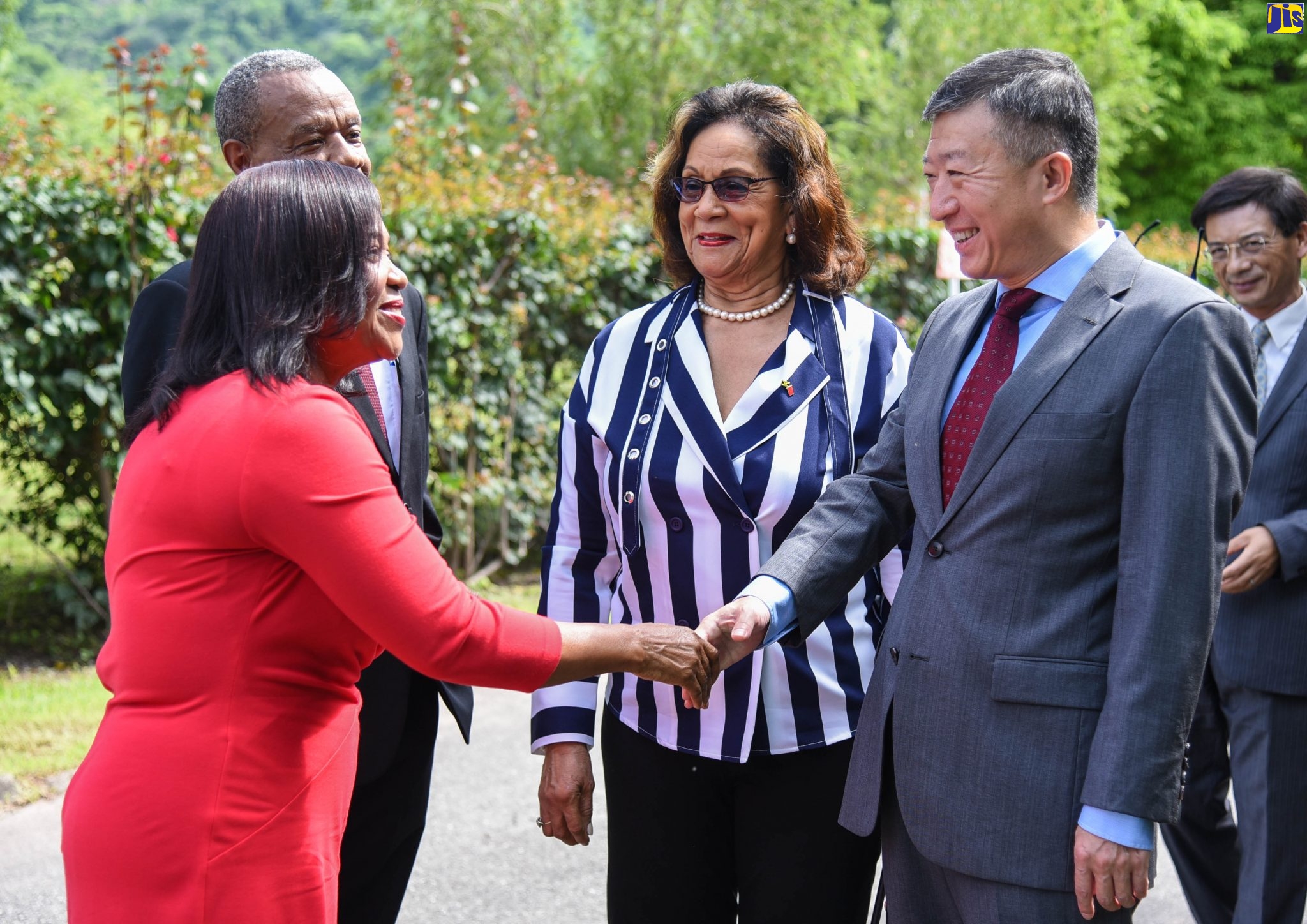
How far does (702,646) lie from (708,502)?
0.34 metres

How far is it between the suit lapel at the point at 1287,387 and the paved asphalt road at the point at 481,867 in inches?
71.1

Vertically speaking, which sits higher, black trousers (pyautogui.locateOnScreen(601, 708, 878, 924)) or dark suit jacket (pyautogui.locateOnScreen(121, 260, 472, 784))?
dark suit jacket (pyautogui.locateOnScreen(121, 260, 472, 784))

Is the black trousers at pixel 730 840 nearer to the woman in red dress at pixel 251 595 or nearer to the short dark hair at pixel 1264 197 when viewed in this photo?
the woman in red dress at pixel 251 595

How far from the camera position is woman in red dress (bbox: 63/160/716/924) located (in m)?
1.84

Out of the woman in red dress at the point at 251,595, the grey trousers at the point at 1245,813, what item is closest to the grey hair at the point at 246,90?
the woman in red dress at the point at 251,595

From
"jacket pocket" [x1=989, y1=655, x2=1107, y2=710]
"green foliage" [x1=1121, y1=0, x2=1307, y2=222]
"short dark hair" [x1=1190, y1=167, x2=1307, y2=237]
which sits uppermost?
"green foliage" [x1=1121, y1=0, x2=1307, y2=222]

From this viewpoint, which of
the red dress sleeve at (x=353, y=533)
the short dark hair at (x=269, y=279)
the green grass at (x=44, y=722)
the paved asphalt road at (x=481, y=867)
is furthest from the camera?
the green grass at (x=44, y=722)

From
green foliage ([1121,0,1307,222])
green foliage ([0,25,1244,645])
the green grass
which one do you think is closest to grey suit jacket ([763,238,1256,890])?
green foliage ([0,25,1244,645])

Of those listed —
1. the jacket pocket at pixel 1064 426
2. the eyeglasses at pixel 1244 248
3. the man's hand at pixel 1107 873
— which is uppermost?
the eyeglasses at pixel 1244 248

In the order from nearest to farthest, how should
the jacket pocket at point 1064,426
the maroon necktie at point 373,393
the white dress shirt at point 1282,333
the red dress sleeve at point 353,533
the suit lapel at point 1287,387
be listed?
the red dress sleeve at point 353,533 → the jacket pocket at point 1064,426 → the maroon necktie at point 373,393 → the suit lapel at point 1287,387 → the white dress shirt at point 1282,333

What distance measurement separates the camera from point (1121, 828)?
6.52ft

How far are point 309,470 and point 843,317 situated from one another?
4.77ft

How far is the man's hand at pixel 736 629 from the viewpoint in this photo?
244 cm

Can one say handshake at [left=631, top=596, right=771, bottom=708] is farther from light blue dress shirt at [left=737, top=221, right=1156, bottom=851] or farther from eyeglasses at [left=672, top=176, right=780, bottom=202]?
eyeglasses at [left=672, top=176, right=780, bottom=202]
